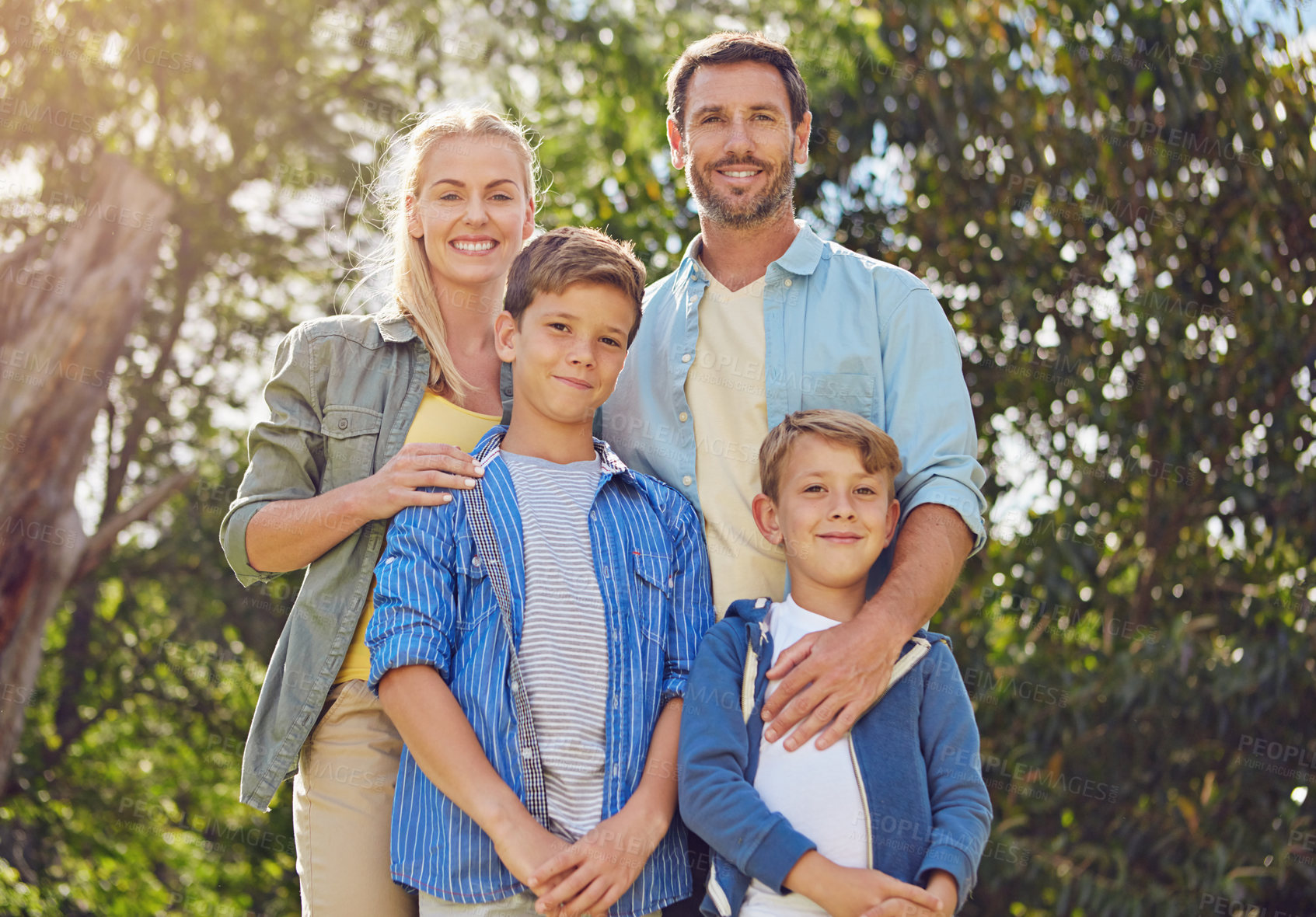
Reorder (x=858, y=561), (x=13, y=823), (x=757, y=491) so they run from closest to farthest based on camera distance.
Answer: (x=858, y=561) → (x=757, y=491) → (x=13, y=823)

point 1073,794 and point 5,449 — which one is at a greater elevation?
point 5,449

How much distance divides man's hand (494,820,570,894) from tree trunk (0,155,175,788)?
4.05m

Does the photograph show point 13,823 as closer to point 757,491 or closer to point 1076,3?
point 757,491

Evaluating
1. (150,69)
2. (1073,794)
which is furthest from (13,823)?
(1073,794)

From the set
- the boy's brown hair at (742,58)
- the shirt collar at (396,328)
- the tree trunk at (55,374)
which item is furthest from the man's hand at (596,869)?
the tree trunk at (55,374)

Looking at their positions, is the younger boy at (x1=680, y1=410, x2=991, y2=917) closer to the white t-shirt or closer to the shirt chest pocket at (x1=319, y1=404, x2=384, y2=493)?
the white t-shirt

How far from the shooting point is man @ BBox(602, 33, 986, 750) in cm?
213

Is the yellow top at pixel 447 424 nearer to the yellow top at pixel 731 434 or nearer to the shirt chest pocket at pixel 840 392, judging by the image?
the yellow top at pixel 731 434

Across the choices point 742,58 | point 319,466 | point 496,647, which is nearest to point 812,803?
point 496,647

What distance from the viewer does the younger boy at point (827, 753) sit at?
5.84 ft

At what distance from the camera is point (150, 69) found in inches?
247

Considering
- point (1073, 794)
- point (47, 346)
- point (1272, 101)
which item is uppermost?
point (1272, 101)

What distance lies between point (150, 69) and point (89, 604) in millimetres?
2975

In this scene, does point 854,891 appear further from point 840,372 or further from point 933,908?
point 840,372
